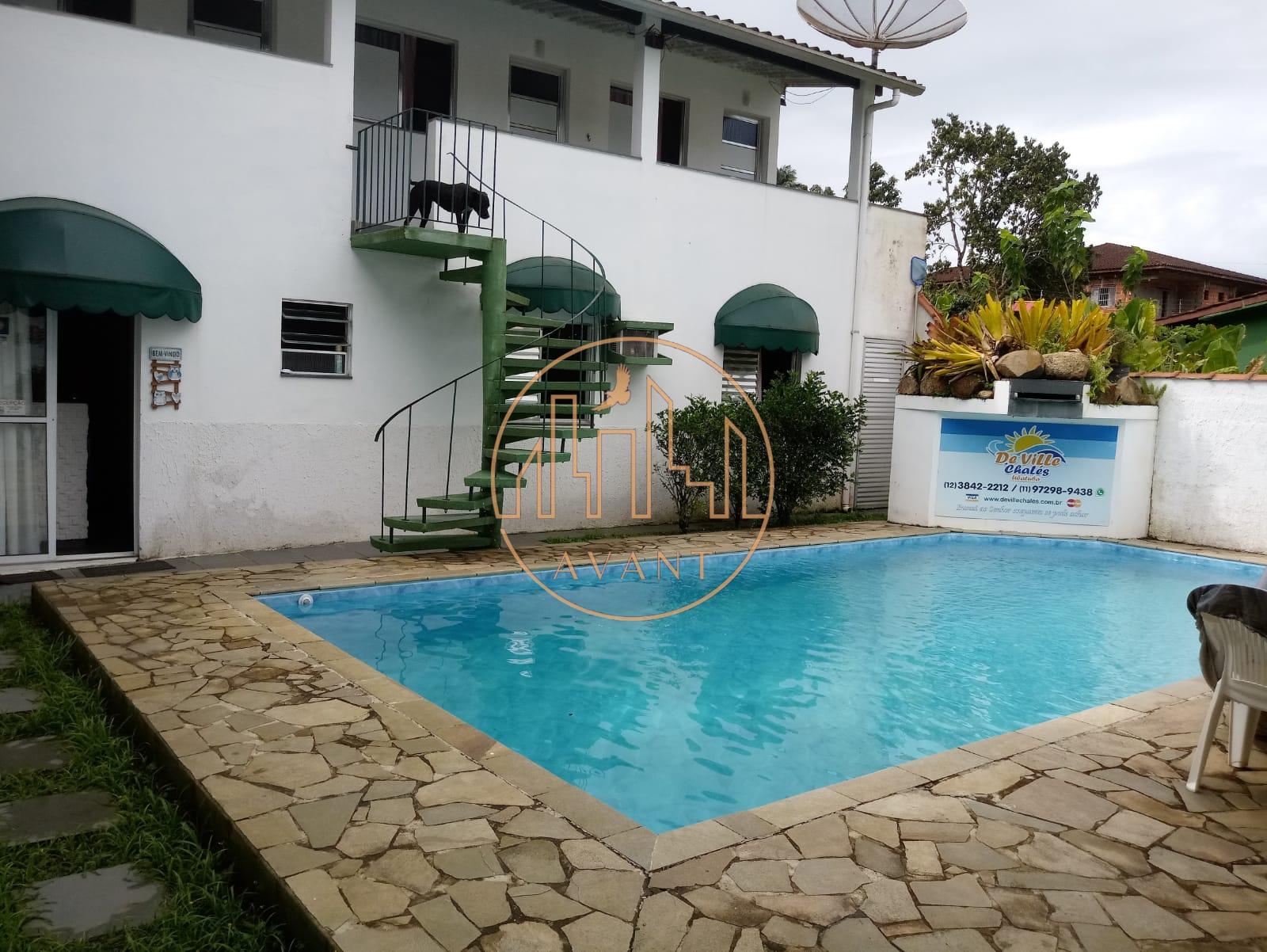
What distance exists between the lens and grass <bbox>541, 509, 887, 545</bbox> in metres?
11.6

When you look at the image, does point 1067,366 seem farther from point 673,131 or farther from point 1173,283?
point 1173,283

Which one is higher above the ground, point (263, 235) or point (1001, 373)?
point (263, 235)

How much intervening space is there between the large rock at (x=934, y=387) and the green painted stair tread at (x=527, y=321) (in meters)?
6.18

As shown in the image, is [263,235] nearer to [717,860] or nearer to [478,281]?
[478,281]

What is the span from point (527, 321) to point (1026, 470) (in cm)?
759

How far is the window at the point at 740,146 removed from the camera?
1581 centimetres

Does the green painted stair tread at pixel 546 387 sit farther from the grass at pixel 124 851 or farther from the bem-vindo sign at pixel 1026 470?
the bem-vindo sign at pixel 1026 470

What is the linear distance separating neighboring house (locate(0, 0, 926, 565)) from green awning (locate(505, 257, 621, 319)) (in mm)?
39

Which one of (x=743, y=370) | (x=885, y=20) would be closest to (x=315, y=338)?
(x=743, y=370)

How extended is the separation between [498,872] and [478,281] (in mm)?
7892

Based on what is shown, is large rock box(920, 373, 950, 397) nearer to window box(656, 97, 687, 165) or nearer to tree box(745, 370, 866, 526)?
tree box(745, 370, 866, 526)

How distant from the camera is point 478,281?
10547 millimetres

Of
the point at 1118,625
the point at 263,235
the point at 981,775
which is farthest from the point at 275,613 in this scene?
the point at 1118,625

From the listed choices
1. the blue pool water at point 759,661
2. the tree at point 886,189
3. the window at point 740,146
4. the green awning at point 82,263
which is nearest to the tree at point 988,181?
the tree at point 886,189
